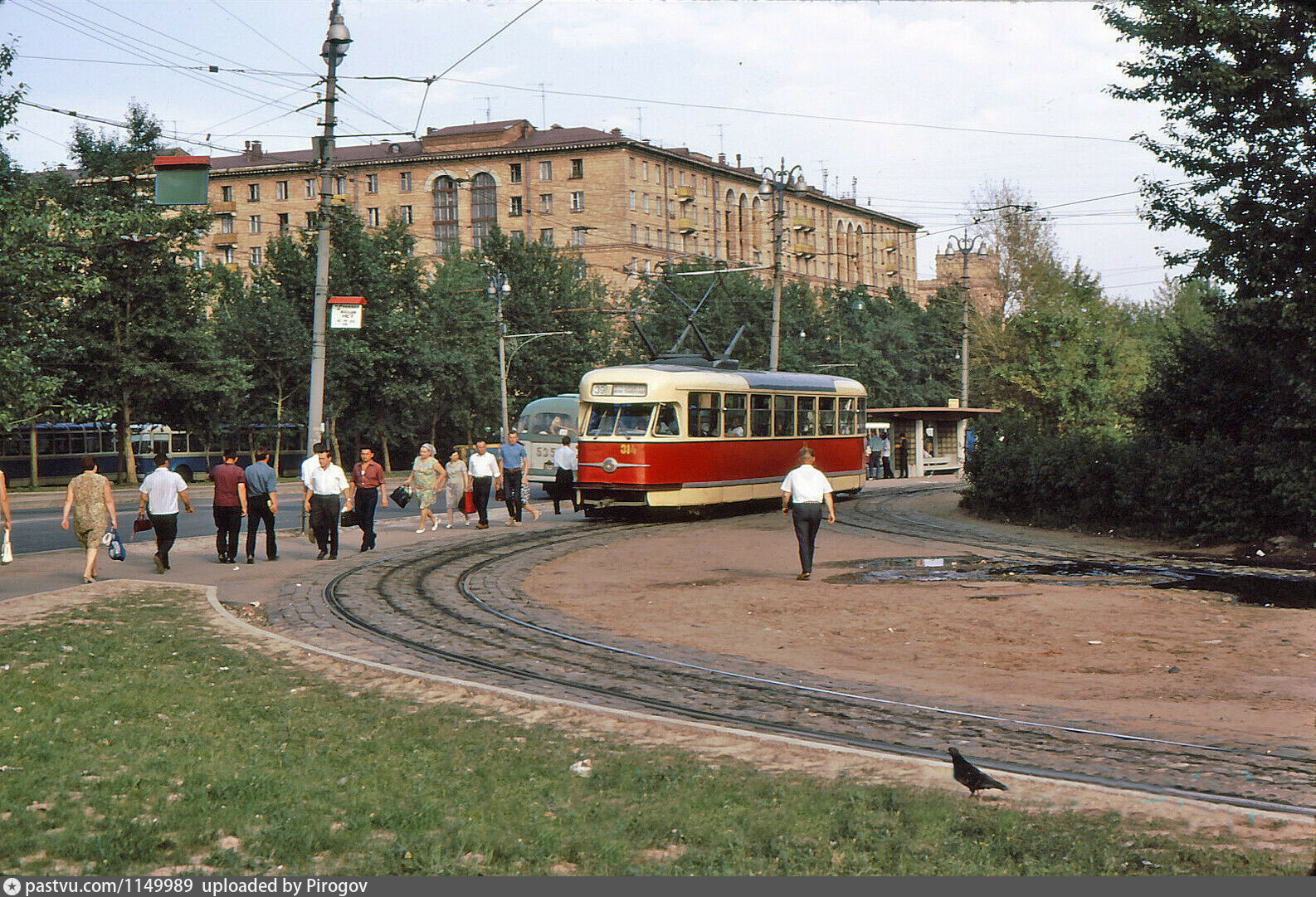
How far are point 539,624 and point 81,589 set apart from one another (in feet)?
19.5

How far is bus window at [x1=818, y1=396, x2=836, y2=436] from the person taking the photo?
31.1 m

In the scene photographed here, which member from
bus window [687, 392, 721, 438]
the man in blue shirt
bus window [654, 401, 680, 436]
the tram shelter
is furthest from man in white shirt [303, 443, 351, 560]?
the tram shelter

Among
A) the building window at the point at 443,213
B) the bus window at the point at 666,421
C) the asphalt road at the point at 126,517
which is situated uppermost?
the building window at the point at 443,213

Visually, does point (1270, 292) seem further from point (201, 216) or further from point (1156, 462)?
point (201, 216)

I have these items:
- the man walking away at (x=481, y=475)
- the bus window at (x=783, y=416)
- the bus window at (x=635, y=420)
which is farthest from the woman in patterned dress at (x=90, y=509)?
the bus window at (x=783, y=416)

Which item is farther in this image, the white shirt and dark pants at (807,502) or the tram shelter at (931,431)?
the tram shelter at (931,431)

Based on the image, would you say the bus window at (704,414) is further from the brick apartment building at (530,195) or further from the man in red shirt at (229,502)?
the brick apartment building at (530,195)

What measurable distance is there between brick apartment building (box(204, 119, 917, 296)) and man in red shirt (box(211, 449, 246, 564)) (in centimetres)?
7337

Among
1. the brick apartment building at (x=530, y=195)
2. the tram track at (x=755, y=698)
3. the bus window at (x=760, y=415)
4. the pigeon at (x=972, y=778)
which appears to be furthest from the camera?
the brick apartment building at (x=530, y=195)

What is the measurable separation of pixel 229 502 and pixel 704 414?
1034 cm

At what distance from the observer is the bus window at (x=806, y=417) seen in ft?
98.2

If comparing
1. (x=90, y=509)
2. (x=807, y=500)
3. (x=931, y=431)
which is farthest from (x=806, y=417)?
(x=931, y=431)

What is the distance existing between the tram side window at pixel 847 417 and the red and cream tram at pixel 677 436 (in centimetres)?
368

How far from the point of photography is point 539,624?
1298 cm
